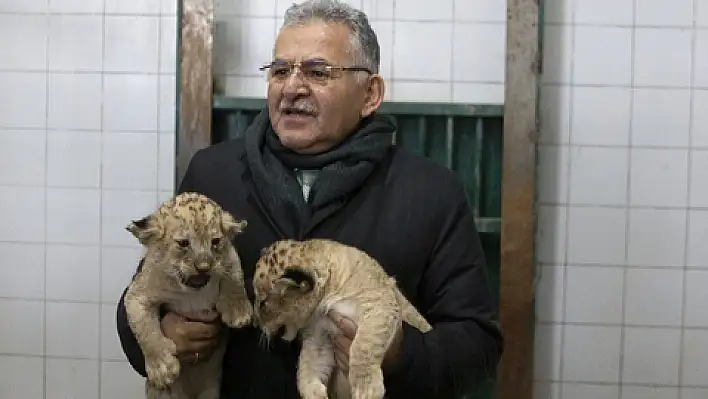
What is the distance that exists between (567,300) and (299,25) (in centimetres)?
136

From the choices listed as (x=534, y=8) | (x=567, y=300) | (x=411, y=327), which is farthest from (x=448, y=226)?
(x=567, y=300)

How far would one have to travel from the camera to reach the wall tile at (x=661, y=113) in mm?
2461

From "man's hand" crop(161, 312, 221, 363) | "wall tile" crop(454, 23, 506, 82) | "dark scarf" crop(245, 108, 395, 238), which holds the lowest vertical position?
"man's hand" crop(161, 312, 221, 363)

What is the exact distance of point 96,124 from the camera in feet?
8.30

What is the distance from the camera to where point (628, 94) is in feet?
8.06

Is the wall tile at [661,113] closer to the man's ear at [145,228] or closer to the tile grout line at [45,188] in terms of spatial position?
the man's ear at [145,228]

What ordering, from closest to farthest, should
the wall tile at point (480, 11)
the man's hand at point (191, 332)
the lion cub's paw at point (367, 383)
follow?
the lion cub's paw at point (367, 383) < the man's hand at point (191, 332) < the wall tile at point (480, 11)

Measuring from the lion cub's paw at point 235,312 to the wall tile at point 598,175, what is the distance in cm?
136

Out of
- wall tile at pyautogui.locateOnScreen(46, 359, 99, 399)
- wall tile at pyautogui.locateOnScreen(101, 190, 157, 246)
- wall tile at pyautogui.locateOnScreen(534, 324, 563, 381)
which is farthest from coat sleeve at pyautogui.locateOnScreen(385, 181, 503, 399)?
wall tile at pyautogui.locateOnScreen(46, 359, 99, 399)

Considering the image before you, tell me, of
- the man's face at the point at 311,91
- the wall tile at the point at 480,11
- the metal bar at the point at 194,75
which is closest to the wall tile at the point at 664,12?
the wall tile at the point at 480,11

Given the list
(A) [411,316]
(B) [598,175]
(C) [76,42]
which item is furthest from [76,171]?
(B) [598,175]

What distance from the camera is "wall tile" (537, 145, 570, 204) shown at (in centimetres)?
247

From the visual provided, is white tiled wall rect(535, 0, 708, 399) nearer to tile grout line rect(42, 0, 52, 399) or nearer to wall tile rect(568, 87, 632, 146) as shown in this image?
wall tile rect(568, 87, 632, 146)

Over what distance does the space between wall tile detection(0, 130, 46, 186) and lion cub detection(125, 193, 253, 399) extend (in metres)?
1.25
